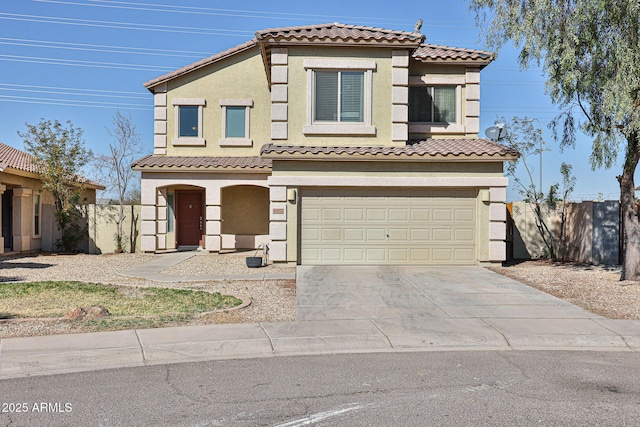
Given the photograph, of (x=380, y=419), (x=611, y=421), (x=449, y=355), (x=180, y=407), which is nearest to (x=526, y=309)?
(x=449, y=355)

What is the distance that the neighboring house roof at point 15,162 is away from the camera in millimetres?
20250

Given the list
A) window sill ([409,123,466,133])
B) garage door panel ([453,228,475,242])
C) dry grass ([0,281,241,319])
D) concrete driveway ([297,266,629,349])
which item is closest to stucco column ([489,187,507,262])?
garage door panel ([453,228,475,242])

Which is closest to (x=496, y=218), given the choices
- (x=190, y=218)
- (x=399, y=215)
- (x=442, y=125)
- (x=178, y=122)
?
(x=399, y=215)

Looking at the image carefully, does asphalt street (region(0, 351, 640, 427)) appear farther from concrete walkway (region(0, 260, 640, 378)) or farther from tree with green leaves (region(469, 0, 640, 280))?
tree with green leaves (region(469, 0, 640, 280))

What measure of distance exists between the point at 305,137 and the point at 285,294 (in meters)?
6.09

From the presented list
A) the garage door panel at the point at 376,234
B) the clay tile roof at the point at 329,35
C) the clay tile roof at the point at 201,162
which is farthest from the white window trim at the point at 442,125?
the clay tile roof at the point at 201,162

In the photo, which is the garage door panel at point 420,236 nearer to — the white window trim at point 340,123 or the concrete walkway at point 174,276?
the white window trim at point 340,123

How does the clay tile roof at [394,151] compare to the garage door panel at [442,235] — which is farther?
the garage door panel at [442,235]

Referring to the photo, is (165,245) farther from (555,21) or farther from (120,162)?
(555,21)

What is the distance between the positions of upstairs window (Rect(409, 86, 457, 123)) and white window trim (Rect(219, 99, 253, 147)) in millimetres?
6561

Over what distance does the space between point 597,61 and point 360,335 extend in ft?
30.6

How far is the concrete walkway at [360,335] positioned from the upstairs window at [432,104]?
26.7 ft

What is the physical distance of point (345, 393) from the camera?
6.09m

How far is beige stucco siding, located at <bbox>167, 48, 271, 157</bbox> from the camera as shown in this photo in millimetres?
22219
